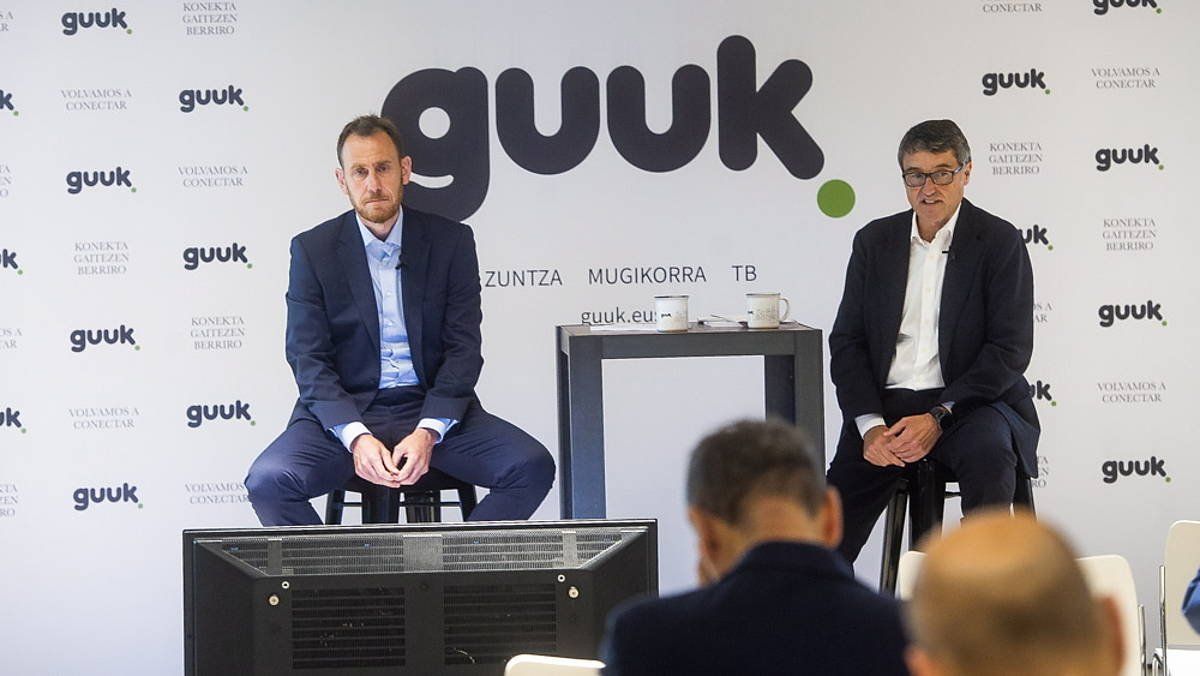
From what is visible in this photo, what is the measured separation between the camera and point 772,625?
1466 millimetres

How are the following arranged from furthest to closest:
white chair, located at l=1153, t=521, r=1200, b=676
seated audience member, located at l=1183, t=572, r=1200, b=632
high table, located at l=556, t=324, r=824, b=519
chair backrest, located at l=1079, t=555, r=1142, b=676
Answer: high table, located at l=556, t=324, r=824, b=519 → white chair, located at l=1153, t=521, r=1200, b=676 → chair backrest, located at l=1079, t=555, r=1142, b=676 → seated audience member, located at l=1183, t=572, r=1200, b=632

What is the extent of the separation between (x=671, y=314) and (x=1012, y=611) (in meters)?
2.81

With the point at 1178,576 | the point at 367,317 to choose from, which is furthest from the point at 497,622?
the point at 367,317

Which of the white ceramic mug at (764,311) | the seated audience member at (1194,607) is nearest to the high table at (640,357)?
the white ceramic mug at (764,311)

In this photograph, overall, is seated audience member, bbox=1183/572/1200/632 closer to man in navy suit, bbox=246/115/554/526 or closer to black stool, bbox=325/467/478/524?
man in navy suit, bbox=246/115/554/526

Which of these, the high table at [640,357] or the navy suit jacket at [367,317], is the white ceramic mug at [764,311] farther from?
the navy suit jacket at [367,317]

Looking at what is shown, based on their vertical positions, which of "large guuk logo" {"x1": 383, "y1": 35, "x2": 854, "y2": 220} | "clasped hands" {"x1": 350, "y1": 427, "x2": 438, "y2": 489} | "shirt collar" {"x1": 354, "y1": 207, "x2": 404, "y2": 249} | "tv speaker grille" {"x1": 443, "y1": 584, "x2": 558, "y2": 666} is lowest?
"tv speaker grille" {"x1": 443, "y1": 584, "x2": 558, "y2": 666}

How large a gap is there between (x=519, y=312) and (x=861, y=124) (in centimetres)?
140

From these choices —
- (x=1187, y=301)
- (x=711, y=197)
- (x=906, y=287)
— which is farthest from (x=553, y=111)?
(x=1187, y=301)

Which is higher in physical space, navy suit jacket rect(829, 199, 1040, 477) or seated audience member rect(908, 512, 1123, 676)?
navy suit jacket rect(829, 199, 1040, 477)

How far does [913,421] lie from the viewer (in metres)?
3.91

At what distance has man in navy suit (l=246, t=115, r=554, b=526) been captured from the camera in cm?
382

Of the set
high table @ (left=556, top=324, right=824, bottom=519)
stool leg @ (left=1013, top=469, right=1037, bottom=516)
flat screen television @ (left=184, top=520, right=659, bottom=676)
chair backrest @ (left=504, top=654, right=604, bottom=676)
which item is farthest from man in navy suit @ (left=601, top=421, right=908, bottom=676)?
stool leg @ (left=1013, top=469, right=1037, bottom=516)

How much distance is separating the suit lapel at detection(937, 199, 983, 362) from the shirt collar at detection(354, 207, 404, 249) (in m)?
1.56
